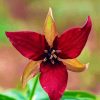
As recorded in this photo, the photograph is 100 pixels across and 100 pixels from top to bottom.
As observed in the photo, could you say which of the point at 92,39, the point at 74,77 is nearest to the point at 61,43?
the point at 74,77

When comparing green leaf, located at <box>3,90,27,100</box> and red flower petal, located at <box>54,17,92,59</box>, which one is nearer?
red flower petal, located at <box>54,17,92,59</box>

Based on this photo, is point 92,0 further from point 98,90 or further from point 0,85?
point 0,85

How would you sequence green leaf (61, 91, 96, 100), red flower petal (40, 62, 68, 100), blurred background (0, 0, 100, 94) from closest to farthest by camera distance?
red flower petal (40, 62, 68, 100), green leaf (61, 91, 96, 100), blurred background (0, 0, 100, 94)

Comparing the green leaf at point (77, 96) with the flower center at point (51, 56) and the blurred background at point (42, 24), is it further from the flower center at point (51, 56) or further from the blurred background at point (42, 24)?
the blurred background at point (42, 24)

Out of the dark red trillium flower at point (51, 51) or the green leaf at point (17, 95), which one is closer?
the dark red trillium flower at point (51, 51)

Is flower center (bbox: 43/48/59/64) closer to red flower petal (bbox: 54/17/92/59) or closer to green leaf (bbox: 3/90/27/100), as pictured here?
red flower petal (bbox: 54/17/92/59)

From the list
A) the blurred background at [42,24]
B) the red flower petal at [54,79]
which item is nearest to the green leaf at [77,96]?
the red flower petal at [54,79]

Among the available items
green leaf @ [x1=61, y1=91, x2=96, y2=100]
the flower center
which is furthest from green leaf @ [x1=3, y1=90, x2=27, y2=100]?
the flower center
